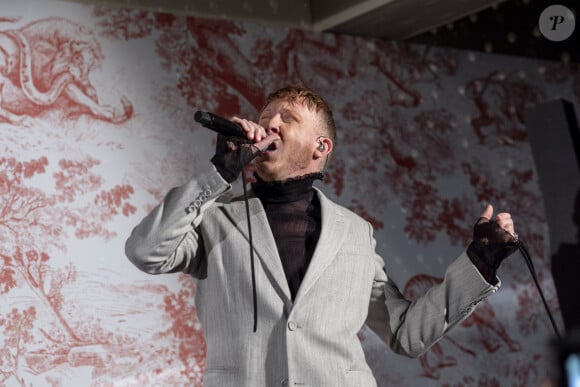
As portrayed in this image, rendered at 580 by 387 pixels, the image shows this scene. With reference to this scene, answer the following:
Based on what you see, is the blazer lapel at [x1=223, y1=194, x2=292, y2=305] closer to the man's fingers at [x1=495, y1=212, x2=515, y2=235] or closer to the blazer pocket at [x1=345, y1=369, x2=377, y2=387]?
the blazer pocket at [x1=345, y1=369, x2=377, y2=387]

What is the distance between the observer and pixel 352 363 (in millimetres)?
1316

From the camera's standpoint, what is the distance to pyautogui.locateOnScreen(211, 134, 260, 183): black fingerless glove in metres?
1.24

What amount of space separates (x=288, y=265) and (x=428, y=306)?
252mm

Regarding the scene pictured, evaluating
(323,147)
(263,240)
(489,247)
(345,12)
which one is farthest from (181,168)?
(489,247)

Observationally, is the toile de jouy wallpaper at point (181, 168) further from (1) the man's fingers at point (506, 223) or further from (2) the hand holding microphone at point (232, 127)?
(1) the man's fingers at point (506, 223)

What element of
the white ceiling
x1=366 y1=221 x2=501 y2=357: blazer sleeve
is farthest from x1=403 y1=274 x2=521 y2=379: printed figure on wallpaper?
x1=366 y1=221 x2=501 y2=357: blazer sleeve

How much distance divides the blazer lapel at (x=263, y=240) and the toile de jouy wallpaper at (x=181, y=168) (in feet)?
2.42

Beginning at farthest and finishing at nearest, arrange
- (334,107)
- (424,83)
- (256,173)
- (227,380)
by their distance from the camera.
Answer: (424,83)
(334,107)
(256,173)
(227,380)

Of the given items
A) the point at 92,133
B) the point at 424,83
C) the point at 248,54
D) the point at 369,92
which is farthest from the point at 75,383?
the point at 424,83

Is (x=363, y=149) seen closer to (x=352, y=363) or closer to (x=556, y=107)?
(x=556, y=107)

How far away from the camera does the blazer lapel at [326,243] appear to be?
4.21 ft

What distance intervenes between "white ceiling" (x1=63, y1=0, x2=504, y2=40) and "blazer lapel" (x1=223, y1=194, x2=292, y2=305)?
0.97m

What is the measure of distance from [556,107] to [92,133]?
117cm

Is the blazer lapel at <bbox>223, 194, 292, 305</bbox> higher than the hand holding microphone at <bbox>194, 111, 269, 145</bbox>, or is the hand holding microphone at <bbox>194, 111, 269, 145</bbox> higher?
the hand holding microphone at <bbox>194, 111, 269, 145</bbox>
